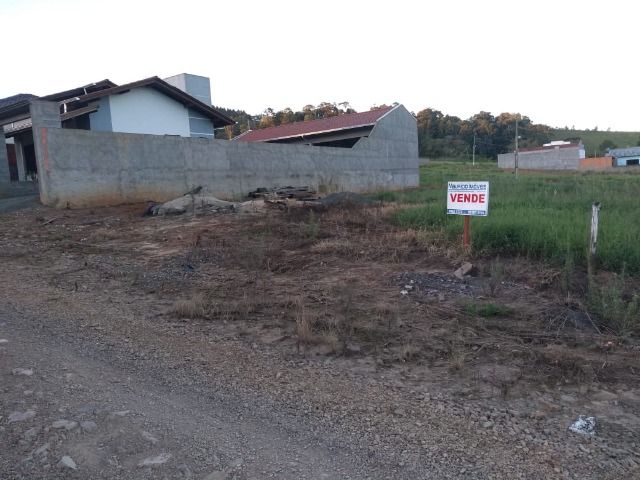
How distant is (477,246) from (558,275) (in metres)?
1.80

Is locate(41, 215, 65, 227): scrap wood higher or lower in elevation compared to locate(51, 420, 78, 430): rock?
higher

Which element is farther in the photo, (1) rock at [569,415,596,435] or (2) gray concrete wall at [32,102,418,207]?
(2) gray concrete wall at [32,102,418,207]

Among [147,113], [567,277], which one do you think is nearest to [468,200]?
[567,277]

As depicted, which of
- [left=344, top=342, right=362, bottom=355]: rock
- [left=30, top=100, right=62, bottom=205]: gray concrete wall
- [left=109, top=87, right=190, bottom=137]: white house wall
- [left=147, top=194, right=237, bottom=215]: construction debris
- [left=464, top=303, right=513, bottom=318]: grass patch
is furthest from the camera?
[left=109, top=87, right=190, bottom=137]: white house wall

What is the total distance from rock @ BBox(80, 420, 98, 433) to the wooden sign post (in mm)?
Result: 6171

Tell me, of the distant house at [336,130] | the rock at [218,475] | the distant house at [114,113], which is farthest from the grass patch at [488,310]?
the distant house at [336,130]

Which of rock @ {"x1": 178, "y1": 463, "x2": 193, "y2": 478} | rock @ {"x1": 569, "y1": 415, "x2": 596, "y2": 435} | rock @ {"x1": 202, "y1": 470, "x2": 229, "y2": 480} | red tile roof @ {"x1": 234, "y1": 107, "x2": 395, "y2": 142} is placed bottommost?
rock @ {"x1": 569, "y1": 415, "x2": 596, "y2": 435}

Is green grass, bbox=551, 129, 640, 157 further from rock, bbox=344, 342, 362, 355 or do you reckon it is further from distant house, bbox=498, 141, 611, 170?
rock, bbox=344, 342, 362, 355

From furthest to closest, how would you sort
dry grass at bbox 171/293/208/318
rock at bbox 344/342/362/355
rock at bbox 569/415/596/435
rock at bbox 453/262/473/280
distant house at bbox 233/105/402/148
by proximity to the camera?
distant house at bbox 233/105/402/148, rock at bbox 453/262/473/280, dry grass at bbox 171/293/208/318, rock at bbox 344/342/362/355, rock at bbox 569/415/596/435

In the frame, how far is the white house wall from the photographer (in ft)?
75.6

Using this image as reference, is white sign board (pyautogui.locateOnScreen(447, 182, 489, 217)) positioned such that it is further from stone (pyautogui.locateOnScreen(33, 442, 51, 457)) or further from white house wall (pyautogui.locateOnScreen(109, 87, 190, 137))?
white house wall (pyautogui.locateOnScreen(109, 87, 190, 137))

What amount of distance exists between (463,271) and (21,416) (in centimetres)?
562

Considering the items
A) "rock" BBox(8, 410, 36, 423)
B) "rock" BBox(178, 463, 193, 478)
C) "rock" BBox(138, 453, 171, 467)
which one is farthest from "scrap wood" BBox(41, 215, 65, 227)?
"rock" BBox(178, 463, 193, 478)

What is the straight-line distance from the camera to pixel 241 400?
371 cm
